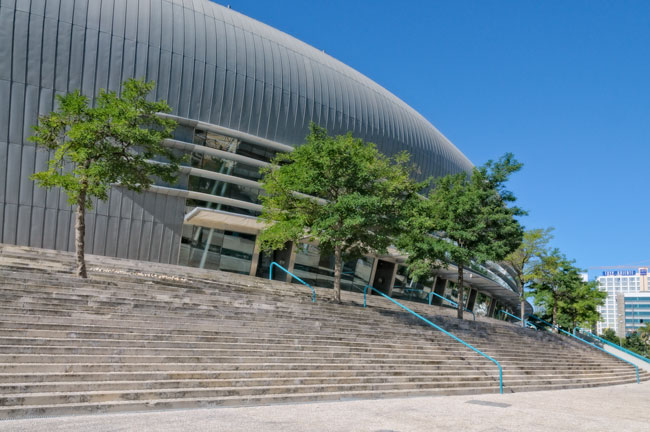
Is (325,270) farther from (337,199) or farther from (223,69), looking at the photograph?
(223,69)

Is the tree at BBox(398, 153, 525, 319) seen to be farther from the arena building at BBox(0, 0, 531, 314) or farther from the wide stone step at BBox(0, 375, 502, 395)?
the wide stone step at BBox(0, 375, 502, 395)

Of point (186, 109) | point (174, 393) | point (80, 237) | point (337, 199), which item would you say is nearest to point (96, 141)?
point (80, 237)

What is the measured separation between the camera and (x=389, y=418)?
968cm

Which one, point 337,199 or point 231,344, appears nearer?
point 231,344

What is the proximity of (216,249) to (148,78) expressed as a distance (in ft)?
31.8

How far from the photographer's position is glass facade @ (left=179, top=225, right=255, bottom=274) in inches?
1097

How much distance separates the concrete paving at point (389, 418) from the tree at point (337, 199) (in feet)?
27.6

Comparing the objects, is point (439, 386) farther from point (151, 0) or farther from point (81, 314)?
point (151, 0)

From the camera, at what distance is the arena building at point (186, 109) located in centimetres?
2417

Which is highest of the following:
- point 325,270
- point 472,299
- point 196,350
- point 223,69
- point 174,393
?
point 223,69

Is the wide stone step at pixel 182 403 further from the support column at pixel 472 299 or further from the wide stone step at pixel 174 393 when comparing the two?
the support column at pixel 472 299

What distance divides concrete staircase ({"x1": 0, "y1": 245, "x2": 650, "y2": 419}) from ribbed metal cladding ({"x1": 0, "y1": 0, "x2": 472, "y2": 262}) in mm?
5336

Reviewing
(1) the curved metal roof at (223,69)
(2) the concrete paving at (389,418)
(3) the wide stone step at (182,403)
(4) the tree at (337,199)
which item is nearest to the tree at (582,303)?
(1) the curved metal roof at (223,69)

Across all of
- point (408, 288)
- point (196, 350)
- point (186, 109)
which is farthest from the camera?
point (408, 288)
